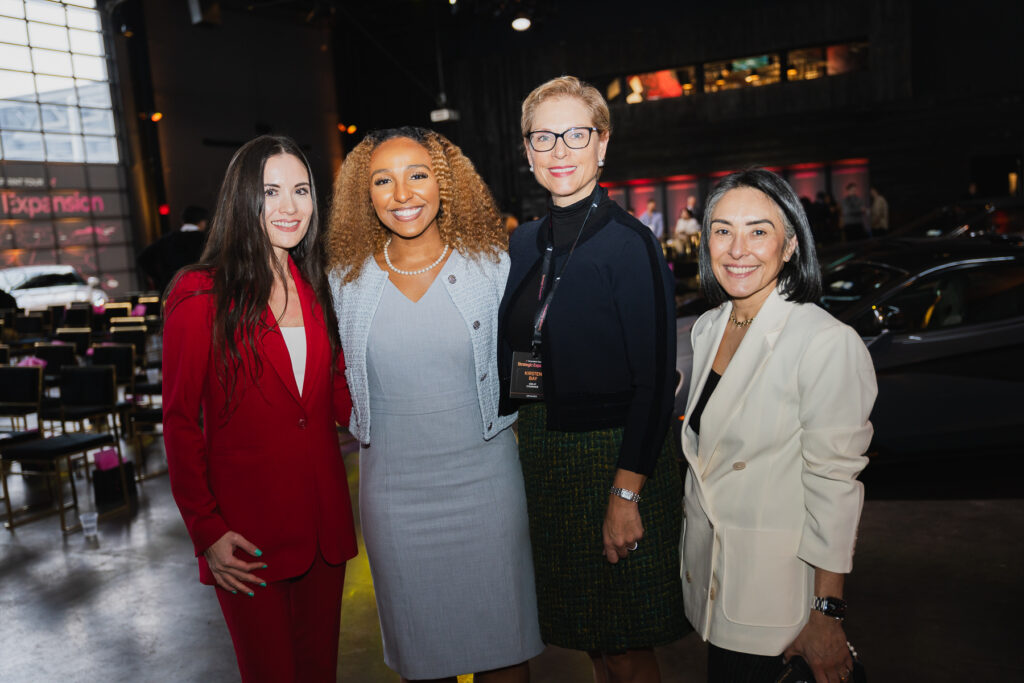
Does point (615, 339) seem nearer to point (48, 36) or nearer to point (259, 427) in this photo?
point (259, 427)

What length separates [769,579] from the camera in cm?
150

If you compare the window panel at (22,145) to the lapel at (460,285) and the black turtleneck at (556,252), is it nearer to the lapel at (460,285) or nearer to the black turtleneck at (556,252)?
the lapel at (460,285)

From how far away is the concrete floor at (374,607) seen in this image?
278cm

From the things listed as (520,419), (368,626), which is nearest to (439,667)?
(520,419)

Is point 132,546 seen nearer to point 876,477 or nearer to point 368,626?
point 368,626

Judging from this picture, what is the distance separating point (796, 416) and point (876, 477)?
11.6ft

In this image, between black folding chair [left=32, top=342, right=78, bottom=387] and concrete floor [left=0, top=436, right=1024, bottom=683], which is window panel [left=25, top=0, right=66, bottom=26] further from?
concrete floor [left=0, top=436, right=1024, bottom=683]

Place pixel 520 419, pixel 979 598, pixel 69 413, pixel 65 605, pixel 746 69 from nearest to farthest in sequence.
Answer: pixel 520 419 < pixel 979 598 < pixel 65 605 < pixel 69 413 < pixel 746 69

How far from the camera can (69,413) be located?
5.38 metres

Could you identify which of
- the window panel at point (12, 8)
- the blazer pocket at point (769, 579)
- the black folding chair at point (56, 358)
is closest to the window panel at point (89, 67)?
the window panel at point (12, 8)

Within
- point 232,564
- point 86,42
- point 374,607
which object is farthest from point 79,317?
point 232,564

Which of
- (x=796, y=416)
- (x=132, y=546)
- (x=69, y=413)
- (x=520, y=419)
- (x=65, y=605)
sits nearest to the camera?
(x=796, y=416)

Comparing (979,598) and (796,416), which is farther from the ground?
(796,416)

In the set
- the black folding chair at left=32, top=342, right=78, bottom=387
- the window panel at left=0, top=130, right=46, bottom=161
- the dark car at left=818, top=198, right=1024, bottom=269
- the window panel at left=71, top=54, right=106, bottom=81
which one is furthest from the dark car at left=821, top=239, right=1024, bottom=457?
the window panel at left=71, top=54, right=106, bottom=81
